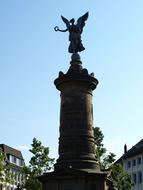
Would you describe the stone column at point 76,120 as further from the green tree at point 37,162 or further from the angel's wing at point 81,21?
the green tree at point 37,162

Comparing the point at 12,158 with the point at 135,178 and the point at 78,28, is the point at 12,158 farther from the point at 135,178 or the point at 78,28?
the point at 78,28

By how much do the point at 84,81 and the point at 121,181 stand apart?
20.8 meters

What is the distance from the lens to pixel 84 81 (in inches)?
1035

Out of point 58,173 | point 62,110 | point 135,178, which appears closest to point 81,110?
point 62,110

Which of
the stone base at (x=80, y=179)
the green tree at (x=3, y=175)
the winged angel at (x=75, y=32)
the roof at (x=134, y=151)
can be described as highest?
the roof at (x=134, y=151)

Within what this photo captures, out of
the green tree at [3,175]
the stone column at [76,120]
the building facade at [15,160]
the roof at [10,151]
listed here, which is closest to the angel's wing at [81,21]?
the stone column at [76,120]

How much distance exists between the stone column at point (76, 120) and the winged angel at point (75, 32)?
155 cm

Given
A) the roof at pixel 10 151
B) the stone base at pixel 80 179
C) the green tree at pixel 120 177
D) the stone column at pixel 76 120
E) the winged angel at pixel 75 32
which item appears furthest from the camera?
the roof at pixel 10 151

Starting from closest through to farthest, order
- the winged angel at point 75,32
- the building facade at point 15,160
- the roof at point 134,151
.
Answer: the winged angel at point 75,32, the roof at point 134,151, the building facade at point 15,160

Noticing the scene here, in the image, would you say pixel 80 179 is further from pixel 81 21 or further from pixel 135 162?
pixel 135 162

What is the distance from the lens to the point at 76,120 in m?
25.5

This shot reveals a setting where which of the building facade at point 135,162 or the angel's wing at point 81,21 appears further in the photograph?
the building facade at point 135,162

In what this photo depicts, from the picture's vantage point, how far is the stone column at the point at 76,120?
24672 millimetres

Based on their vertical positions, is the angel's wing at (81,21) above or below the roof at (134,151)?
below
